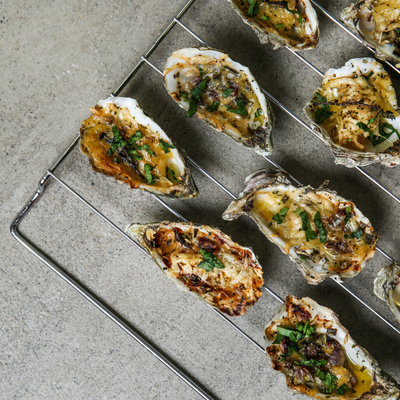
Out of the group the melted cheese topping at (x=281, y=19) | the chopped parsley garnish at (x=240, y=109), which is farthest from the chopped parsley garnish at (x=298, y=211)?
the melted cheese topping at (x=281, y=19)

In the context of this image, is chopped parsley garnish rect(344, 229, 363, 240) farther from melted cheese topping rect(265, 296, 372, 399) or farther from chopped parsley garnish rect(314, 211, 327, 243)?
melted cheese topping rect(265, 296, 372, 399)

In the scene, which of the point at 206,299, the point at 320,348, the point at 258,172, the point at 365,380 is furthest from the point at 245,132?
the point at 365,380

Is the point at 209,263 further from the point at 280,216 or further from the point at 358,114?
the point at 358,114

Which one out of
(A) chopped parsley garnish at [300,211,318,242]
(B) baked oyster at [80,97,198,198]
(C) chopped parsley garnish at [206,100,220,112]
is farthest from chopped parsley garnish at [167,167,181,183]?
(A) chopped parsley garnish at [300,211,318,242]

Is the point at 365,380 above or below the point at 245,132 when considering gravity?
below

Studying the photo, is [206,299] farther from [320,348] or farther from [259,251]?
[320,348]

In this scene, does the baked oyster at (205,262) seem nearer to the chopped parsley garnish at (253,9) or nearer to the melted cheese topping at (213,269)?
Result: the melted cheese topping at (213,269)
